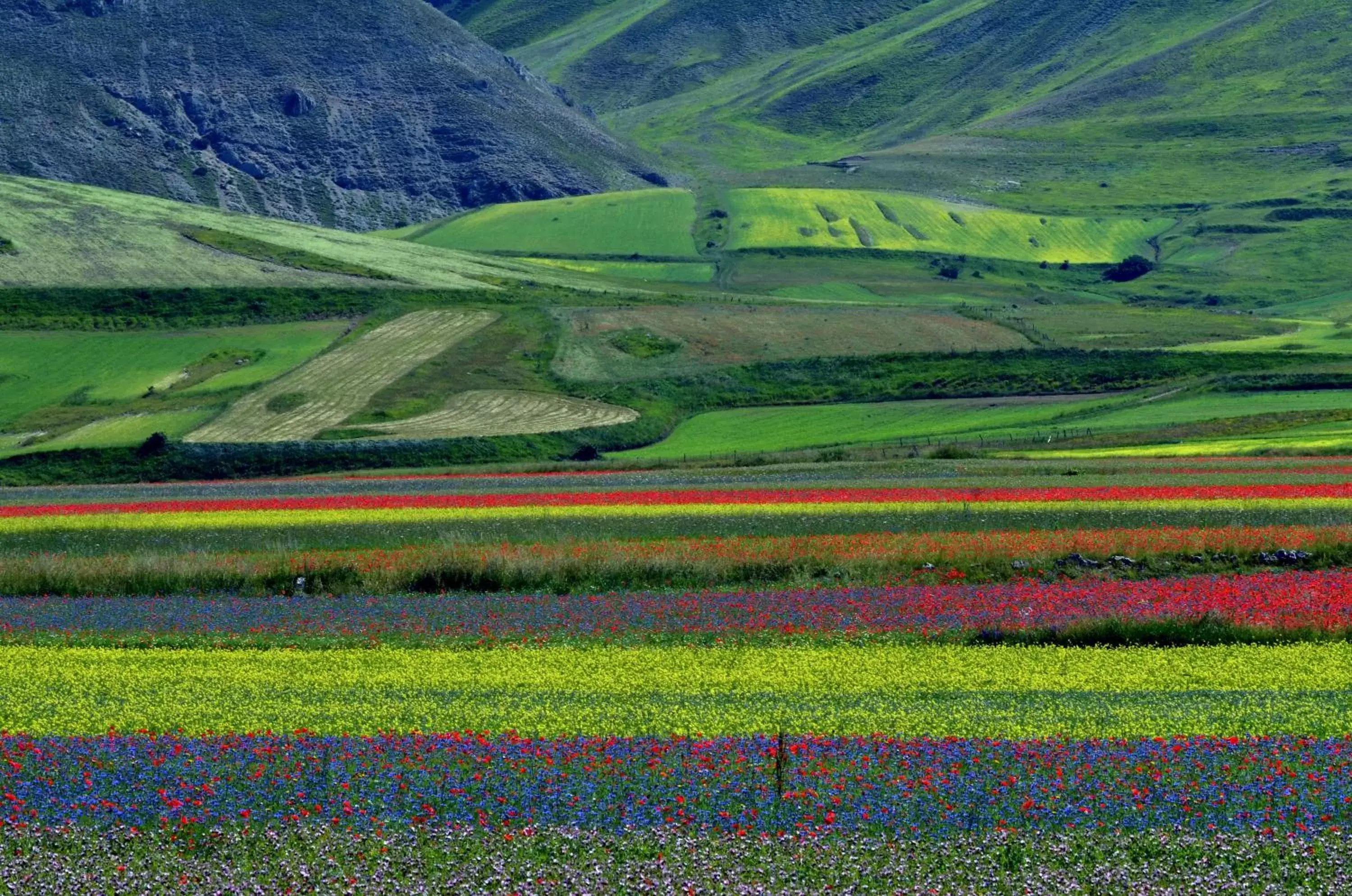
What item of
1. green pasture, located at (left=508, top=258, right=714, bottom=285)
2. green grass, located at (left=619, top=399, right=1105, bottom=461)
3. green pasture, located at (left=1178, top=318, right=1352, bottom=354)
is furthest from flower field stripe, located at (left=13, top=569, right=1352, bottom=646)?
green pasture, located at (left=508, top=258, right=714, bottom=285)

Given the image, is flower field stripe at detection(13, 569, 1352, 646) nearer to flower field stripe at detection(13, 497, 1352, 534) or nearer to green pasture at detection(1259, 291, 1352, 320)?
flower field stripe at detection(13, 497, 1352, 534)

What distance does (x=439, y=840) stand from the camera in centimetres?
1661

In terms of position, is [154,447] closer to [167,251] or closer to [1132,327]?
[167,251]

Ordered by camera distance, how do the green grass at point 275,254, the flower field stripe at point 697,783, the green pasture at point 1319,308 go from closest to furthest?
the flower field stripe at point 697,783 → the green grass at point 275,254 → the green pasture at point 1319,308

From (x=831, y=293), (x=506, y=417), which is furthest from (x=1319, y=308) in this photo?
(x=506, y=417)

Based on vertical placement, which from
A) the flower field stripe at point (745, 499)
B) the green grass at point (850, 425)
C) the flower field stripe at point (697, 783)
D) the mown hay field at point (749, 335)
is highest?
the mown hay field at point (749, 335)

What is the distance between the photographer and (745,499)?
5166cm

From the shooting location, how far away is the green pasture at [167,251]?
442 feet

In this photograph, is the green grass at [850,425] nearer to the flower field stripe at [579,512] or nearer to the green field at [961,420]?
the green field at [961,420]

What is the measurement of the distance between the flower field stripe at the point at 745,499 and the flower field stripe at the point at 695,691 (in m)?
20.6

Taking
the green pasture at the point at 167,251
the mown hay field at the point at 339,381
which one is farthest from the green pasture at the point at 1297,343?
the green pasture at the point at 167,251

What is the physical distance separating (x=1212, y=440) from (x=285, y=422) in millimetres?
54701

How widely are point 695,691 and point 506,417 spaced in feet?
234

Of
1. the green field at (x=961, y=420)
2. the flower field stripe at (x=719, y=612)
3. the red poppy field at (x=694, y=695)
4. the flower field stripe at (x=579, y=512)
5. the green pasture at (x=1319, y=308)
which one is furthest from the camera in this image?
the green pasture at (x=1319, y=308)
